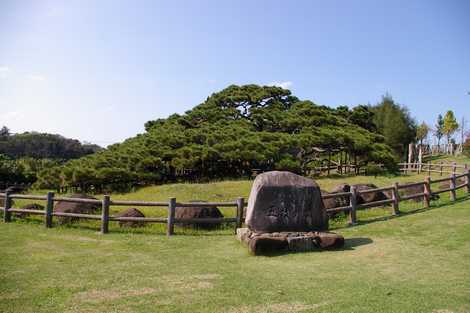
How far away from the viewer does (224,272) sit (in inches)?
258

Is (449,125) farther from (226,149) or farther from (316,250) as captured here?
(316,250)

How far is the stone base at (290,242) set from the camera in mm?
7855

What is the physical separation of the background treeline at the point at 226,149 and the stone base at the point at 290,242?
51.2 feet

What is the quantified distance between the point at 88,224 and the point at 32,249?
291cm

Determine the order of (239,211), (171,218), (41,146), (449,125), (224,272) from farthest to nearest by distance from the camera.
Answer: (449,125), (41,146), (239,211), (171,218), (224,272)

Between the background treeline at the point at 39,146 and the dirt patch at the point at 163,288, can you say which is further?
the background treeline at the point at 39,146

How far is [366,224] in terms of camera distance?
423 inches

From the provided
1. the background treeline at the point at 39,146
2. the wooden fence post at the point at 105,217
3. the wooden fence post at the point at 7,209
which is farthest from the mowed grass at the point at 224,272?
the background treeline at the point at 39,146

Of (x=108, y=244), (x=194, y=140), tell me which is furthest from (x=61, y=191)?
(x=108, y=244)

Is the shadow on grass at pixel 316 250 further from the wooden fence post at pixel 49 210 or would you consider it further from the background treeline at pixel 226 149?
the background treeline at pixel 226 149

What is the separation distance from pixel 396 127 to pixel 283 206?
33.6 meters

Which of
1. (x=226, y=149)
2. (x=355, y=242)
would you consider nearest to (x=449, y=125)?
(x=226, y=149)

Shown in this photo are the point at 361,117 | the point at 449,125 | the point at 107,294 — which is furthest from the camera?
the point at 449,125

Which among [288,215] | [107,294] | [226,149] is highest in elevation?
[226,149]
